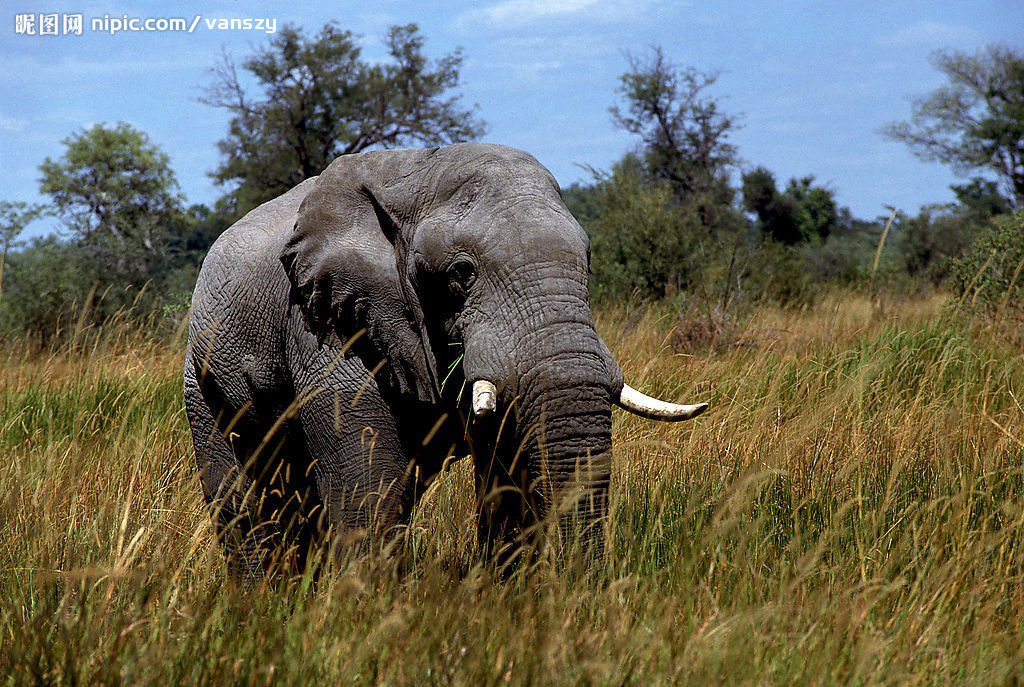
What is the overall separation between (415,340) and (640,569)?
102cm

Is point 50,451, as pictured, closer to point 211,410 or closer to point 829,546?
point 211,410

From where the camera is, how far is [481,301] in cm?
286

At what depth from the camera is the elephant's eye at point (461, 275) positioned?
114 inches

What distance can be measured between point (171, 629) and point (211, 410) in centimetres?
164

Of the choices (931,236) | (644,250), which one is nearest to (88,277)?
(644,250)

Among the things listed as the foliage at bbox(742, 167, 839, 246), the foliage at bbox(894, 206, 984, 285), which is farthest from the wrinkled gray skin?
the foliage at bbox(742, 167, 839, 246)

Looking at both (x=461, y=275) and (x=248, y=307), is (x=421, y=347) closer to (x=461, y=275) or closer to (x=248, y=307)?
(x=461, y=275)

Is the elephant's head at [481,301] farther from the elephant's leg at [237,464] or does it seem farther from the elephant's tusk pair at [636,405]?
the elephant's leg at [237,464]

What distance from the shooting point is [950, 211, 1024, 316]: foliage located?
744 centimetres

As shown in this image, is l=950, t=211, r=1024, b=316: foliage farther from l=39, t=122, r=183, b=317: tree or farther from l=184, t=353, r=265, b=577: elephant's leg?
l=39, t=122, r=183, b=317: tree

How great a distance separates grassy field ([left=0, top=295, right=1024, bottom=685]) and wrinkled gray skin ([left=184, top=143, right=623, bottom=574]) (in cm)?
29

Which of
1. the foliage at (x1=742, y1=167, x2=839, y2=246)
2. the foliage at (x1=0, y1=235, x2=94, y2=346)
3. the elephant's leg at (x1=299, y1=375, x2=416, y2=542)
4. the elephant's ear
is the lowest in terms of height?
the foliage at (x1=742, y1=167, x2=839, y2=246)

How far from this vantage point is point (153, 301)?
1652cm

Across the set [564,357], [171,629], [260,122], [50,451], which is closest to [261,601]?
[171,629]
